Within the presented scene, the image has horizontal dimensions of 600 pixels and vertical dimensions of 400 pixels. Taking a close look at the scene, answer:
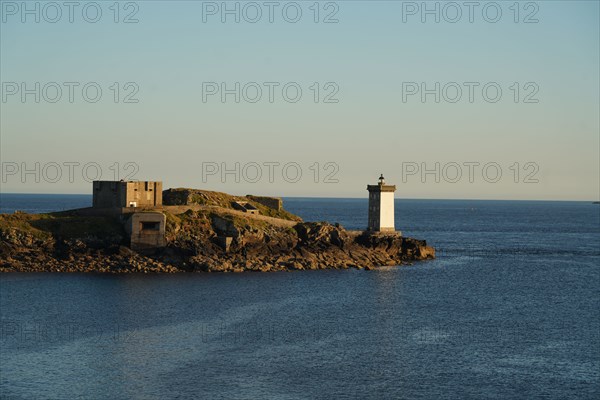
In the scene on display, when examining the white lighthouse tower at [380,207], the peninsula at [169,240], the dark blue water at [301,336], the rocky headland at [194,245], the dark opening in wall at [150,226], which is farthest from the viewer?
the white lighthouse tower at [380,207]

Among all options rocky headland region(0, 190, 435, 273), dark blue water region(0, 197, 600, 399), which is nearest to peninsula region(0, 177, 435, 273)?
rocky headland region(0, 190, 435, 273)

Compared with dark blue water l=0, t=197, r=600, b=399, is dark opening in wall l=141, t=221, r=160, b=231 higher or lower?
higher

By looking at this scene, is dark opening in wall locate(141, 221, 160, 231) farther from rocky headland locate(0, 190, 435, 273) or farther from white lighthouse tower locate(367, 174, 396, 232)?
white lighthouse tower locate(367, 174, 396, 232)

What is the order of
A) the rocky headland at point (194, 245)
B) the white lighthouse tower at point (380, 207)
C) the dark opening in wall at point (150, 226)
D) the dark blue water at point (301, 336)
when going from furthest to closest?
the white lighthouse tower at point (380, 207) < the dark opening in wall at point (150, 226) < the rocky headland at point (194, 245) < the dark blue water at point (301, 336)

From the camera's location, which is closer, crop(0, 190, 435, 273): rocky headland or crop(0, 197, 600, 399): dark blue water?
crop(0, 197, 600, 399): dark blue water

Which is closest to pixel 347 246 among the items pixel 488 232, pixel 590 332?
pixel 590 332

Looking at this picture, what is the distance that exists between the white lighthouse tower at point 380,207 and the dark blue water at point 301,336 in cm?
1060

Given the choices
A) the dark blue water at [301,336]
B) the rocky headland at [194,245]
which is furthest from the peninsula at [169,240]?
the dark blue water at [301,336]

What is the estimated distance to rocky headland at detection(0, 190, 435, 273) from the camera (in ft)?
281

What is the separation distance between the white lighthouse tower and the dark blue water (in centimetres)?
1060

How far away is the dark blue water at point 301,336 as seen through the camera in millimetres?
45250

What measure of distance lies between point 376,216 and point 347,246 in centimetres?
708

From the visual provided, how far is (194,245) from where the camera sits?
89.5 metres

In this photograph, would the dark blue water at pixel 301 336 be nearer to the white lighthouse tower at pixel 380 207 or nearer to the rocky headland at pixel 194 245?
the rocky headland at pixel 194 245
